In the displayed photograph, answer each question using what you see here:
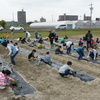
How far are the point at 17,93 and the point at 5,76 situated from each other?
3.02ft

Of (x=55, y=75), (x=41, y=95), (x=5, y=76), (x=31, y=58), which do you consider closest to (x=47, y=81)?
(x=55, y=75)

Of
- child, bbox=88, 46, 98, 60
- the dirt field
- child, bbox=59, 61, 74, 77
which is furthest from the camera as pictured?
child, bbox=88, 46, 98, 60

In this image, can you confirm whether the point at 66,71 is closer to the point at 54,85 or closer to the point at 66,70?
the point at 66,70

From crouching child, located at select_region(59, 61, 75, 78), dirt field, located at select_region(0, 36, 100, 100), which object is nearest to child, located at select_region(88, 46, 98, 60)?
dirt field, located at select_region(0, 36, 100, 100)

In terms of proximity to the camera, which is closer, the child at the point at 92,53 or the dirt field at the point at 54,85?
the dirt field at the point at 54,85

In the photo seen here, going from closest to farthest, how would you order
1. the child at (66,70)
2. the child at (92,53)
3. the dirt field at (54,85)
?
the dirt field at (54,85) → the child at (66,70) → the child at (92,53)

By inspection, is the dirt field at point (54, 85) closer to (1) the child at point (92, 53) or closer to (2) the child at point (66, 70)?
(2) the child at point (66, 70)

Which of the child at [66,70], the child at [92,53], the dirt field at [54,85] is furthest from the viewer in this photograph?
the child at [92,53]

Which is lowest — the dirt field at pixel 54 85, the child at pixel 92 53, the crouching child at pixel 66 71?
the dirt field at pixel 54 85

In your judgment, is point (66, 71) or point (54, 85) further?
point (66, 71)

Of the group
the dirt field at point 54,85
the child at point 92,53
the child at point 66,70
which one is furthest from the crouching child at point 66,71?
the child at point 92,53

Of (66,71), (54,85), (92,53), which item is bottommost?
(54,85)

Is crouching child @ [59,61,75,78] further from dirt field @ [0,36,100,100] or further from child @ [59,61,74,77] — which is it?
dirt field @ [0,36,100,100]

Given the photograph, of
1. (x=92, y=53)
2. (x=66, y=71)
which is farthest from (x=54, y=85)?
(x=92, y=53)
